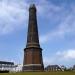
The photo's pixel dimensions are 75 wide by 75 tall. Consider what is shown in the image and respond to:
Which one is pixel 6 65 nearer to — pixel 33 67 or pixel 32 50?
pixel 32 50

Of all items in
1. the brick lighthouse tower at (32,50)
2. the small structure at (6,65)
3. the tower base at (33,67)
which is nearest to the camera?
the tower base at (33,67)

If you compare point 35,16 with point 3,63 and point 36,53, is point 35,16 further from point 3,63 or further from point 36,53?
point 3,63

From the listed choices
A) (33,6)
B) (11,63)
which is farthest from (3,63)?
(33,6)

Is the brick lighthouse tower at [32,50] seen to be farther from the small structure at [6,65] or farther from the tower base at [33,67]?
the small structure at [6,65]

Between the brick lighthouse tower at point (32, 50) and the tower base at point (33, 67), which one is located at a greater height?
the brick lighthouse tower at point (32, 50)

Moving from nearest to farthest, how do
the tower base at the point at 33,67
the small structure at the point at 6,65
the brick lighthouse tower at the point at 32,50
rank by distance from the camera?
the tower base at the point at 33,67 < the brick lighthouse tower at the point at 32,50 < the small structure at the point at 6,65

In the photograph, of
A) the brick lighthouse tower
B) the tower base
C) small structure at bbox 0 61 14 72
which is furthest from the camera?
small structure at bbox 0 61 14 72

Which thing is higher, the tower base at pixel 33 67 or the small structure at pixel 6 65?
the small structure at pixel 6 65

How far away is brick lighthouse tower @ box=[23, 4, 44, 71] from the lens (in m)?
70.4

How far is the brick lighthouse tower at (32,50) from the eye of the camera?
2773 inches

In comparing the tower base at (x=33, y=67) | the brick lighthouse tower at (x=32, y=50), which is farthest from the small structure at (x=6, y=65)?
the tower base at (x=33, y=67)

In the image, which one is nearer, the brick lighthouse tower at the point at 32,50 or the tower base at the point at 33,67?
the tower base at the point at 33,67

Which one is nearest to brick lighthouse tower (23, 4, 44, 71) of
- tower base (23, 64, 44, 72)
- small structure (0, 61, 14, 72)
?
tower base (23, 64, 44, 72)

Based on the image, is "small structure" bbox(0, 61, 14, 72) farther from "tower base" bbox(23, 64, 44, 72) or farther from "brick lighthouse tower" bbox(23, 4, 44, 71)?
"tower base" bbox(23, 64, 44, 72)
